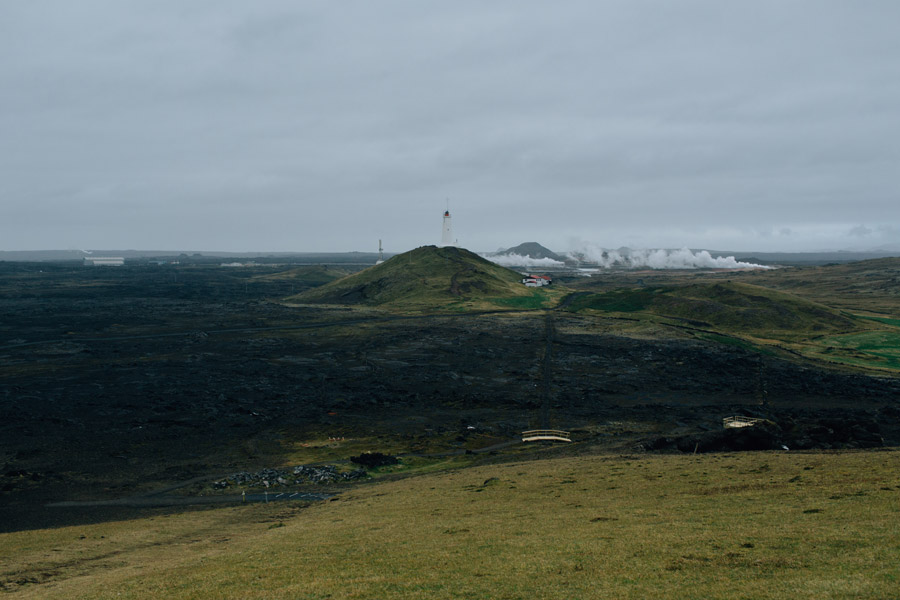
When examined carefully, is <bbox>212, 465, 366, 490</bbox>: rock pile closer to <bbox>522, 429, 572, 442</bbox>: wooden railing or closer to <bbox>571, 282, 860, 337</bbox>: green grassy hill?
<bbox>522, 429, 572, 442</bbox>: wooden railing

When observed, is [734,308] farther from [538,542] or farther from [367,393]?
[538,542]

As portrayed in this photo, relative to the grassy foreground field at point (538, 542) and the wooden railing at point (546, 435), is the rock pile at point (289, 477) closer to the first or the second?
the grassy foreground field at point (538, 542)

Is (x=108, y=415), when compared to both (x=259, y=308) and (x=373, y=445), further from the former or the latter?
(x=259, y=308)

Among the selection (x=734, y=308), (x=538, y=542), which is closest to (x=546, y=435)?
(x=538, y=542)

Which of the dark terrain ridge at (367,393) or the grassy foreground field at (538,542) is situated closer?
the grassy foreground field at (538,542)

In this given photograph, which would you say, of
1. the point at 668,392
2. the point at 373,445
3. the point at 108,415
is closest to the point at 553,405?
the point at 668,392

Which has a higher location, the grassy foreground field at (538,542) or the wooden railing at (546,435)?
the grassy foreground field at (538,542)

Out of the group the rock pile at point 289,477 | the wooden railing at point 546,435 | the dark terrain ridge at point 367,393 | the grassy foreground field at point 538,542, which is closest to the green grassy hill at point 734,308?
the dark terrain ridge at point 367,393
